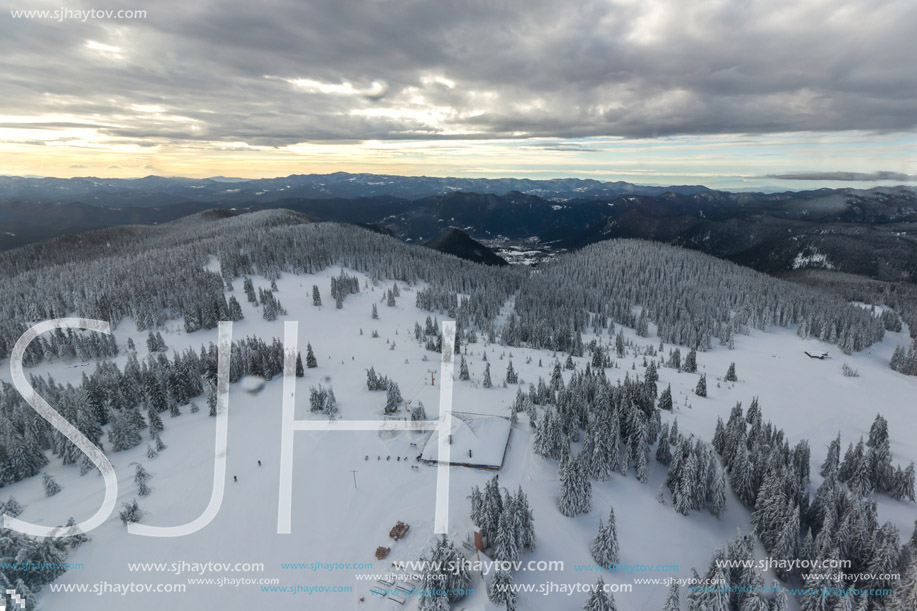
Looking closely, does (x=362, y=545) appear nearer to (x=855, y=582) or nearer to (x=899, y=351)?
(x=855, y=582)

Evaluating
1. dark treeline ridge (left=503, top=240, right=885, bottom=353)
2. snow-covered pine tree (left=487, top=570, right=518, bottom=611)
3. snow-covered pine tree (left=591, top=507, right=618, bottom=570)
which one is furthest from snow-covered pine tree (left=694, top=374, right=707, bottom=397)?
snow-covered pine tree (left=487, top=570, right=518, bottom=611)

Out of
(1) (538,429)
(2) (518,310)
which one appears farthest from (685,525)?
(2) (518,310)

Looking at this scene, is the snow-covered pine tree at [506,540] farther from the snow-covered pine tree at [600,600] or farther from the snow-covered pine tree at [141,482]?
the snow-covered pine tree at [141,482]

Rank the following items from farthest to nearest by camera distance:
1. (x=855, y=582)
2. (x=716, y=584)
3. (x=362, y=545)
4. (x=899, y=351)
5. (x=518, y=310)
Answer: (x=518, y=310), (x=899, y=351), (x=362, y=545), (x=855, y=582), (x=716, y=584)

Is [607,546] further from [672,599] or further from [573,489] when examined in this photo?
[672,599]

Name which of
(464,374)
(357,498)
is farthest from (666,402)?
(357,498)

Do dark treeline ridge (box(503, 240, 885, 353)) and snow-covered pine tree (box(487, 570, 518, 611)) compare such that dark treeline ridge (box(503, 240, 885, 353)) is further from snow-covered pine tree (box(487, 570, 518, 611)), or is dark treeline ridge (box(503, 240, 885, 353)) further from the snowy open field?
snow-covered pine tree (box(487, 570, 518, 611))
